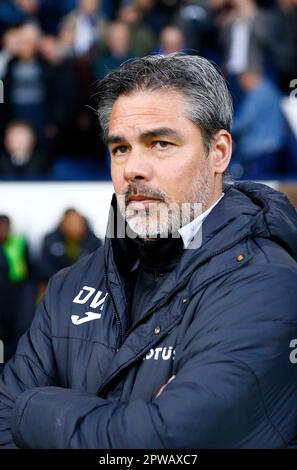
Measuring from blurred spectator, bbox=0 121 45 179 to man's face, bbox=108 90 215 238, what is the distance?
16.0 feet

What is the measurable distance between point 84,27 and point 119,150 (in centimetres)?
629

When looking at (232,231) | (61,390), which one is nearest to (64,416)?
(61,390)

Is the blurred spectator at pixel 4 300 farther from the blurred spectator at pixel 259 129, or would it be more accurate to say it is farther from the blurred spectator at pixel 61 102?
the blurred spectator at pixel 259 129

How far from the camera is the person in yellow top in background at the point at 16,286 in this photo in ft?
20.8

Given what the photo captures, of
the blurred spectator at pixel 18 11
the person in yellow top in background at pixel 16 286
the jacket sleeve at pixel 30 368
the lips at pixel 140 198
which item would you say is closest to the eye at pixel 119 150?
the lips at pixel 140 198

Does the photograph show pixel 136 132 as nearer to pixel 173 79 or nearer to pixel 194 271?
pixel 173 79

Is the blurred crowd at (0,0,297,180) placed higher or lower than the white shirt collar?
higher

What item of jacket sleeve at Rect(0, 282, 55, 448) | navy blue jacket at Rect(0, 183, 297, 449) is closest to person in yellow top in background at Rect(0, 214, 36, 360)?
jacket sleeve at Rect(0, 282, 55, 448)

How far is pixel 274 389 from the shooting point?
2.20 metres

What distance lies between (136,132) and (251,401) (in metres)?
0.80

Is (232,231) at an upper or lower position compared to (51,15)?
lower

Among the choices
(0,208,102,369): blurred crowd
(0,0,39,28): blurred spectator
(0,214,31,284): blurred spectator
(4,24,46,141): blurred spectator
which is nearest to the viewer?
(0,208,102,369): blurred crowd

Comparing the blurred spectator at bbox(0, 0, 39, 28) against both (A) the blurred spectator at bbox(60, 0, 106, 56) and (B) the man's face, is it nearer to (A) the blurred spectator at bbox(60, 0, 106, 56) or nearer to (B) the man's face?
(A) the blurred spectator at bbox(60, 0, 106, 56)

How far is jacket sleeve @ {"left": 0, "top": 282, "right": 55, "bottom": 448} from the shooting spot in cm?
254
